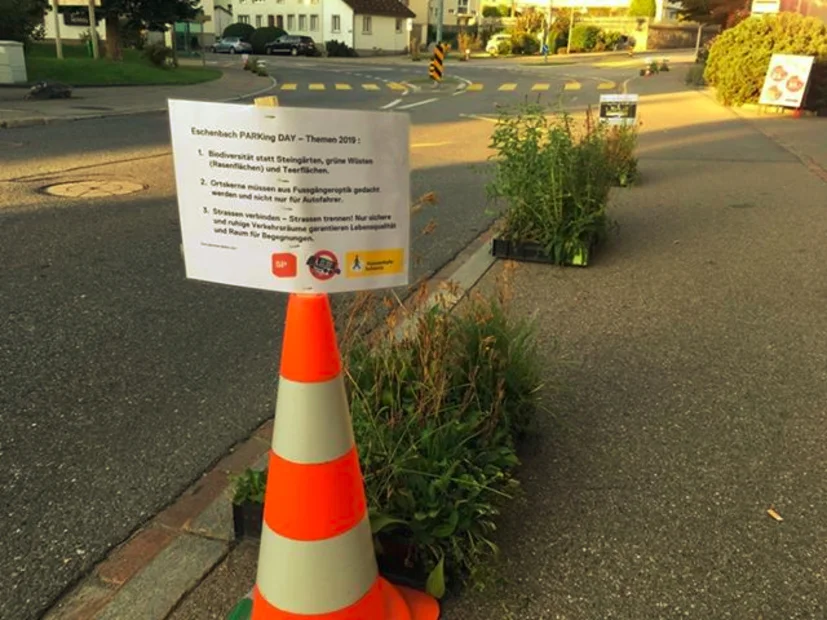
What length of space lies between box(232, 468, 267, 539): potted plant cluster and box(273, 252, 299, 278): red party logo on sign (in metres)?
0.92

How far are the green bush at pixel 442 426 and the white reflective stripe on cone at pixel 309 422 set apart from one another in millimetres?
423

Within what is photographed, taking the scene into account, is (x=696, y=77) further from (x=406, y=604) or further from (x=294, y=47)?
(x=294, y=47)

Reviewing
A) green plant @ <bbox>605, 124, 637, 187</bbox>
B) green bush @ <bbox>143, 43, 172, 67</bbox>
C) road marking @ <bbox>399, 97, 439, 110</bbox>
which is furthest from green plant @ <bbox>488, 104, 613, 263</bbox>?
green bush @ <bbox>143, 43, 172, 67</bbox>

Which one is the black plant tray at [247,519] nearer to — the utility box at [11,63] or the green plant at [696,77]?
the utility box at [11,63]

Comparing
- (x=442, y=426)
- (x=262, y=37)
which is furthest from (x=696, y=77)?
(x=262, y=37)

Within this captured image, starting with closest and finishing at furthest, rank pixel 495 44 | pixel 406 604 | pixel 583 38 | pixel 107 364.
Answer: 1. pixel 406 604
2. pixel 107 364
3. pixel 495 44
4. pixel 583 38

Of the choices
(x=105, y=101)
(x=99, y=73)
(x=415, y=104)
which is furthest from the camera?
(x=99, y=73)

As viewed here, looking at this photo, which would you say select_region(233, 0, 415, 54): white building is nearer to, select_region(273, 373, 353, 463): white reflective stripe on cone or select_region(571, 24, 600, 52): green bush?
select_region(571, 24, 600, 52): green bush

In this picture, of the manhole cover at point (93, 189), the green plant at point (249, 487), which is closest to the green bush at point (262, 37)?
the manhole cover at point (93, 189)

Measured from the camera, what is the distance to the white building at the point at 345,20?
61031 mm

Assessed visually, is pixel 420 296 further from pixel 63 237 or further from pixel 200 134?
pixel 63 237

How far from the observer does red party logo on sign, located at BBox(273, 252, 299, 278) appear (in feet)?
6.67

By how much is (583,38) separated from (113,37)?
47505mm

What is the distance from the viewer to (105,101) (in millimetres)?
17984
